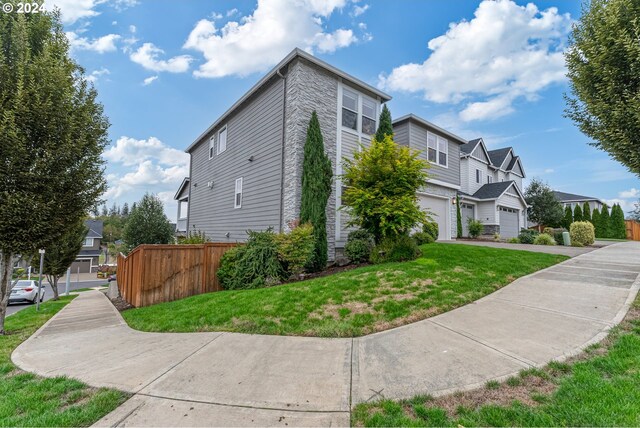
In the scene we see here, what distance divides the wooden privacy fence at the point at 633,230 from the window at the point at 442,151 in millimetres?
19699

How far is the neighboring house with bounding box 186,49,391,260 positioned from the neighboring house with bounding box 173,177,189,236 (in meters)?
8.73

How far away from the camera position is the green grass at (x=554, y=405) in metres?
2.21

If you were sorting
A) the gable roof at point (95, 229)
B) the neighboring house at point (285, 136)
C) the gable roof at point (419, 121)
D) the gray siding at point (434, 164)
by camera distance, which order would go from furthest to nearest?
the gable roof at point (95, 229) < the gray siding at point (434, 164) < the gable roof at point (419, 121) < the neighboring house at point (285, 136)

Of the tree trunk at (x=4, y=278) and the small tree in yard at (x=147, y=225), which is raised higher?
the small tree in yard at (x=147, y=225)

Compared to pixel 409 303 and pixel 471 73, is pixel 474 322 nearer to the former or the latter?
pixel 409 303

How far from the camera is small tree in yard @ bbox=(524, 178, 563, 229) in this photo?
2458 centimetres

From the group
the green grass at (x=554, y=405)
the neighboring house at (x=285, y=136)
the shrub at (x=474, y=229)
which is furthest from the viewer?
the shrub at (x=474, y=229)

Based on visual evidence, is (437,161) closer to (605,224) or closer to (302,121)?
(302,121)

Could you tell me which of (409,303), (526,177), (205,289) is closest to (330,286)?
(409,303)

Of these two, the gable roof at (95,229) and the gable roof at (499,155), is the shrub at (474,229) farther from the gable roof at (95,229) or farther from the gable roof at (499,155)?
the gable roof at (95,229)

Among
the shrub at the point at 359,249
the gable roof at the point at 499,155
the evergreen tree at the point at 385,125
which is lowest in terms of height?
the shrub at the point at 359,249

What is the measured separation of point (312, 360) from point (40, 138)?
6.59 metres

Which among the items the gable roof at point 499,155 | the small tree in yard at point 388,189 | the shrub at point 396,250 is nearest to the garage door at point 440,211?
the small tree in yard at point 388,189

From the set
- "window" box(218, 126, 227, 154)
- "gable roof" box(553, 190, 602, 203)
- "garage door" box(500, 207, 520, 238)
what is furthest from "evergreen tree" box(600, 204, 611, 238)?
"window" box(218, 126, 227, 154)
